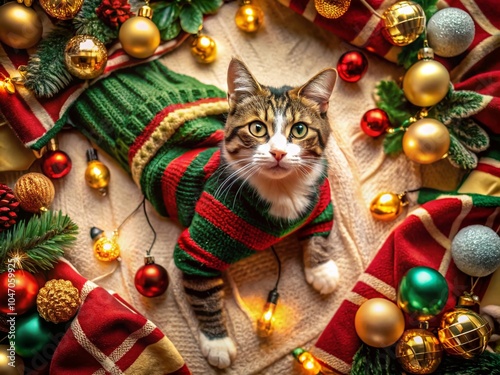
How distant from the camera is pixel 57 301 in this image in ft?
3.54

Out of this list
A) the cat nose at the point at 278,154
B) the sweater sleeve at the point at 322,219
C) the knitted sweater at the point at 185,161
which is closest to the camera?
the cat nose at the point at 278,154

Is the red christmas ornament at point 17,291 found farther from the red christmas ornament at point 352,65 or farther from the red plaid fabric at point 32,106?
the red christmas ornament at point 352,65

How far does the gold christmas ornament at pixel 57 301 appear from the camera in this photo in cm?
108

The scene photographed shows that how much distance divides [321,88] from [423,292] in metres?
0.49

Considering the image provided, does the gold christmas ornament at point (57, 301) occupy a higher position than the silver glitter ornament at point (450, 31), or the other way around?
the silver glitter ornament at point (450, 31)

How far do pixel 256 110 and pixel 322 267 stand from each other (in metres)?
0.44

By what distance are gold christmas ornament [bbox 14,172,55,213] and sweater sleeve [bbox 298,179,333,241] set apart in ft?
2.03

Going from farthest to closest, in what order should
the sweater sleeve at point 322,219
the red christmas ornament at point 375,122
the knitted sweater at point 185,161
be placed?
1. the red christmas ornament at point 375,122
2. the sweater sleeve at point 322,219
3. the knitted sweater at point 185,161

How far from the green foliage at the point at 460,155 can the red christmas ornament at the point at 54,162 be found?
963mm

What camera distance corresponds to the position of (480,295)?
117cm

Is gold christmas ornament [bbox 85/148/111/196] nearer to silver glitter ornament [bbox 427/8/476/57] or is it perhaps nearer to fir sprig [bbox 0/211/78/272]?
fir sprig [bbox 0/211/78/272]

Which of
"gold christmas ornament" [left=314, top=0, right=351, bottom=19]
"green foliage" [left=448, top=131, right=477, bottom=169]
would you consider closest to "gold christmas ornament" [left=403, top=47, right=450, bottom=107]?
"green foliage" [left=448, top=131, right=477, bottom=169]

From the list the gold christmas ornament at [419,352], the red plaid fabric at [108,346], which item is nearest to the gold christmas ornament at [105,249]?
the red plaid fabric at [108,346]

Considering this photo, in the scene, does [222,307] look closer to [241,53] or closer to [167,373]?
[167,373]
